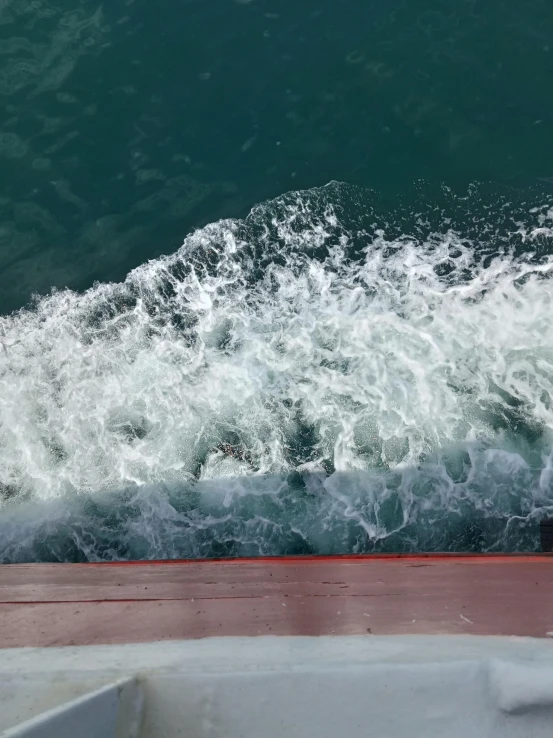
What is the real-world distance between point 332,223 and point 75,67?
197 inches

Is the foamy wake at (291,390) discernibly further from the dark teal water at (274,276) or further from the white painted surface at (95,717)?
the white painted surface at (95,717)

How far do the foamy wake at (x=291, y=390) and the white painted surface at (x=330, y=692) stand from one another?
2.30 m

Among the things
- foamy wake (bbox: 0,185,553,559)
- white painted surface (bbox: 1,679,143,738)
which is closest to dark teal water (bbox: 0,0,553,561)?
foamy wake (bbox: 0,185,553,559)

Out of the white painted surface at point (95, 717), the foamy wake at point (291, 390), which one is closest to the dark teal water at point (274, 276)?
the foamy wake at point (291, 390)

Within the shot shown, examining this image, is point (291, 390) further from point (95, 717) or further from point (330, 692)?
point (95, 717)

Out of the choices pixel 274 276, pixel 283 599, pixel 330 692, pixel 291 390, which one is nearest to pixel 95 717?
pixel 330 692

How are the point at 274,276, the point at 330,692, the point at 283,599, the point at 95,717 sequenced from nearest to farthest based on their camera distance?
the point at 95,717 < the point at 330,692 < the point at 283,599 < the point at 274,276

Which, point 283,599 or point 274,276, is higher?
point 274,276

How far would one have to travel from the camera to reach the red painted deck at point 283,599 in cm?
529

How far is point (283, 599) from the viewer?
5555mm

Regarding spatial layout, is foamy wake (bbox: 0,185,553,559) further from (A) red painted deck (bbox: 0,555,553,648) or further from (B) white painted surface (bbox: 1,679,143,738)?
(B) white painted surface (bbox: 1,679,143,738)

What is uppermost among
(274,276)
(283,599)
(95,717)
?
(274,276)

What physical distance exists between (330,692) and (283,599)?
1351 mm

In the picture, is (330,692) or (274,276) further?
(274,276)
